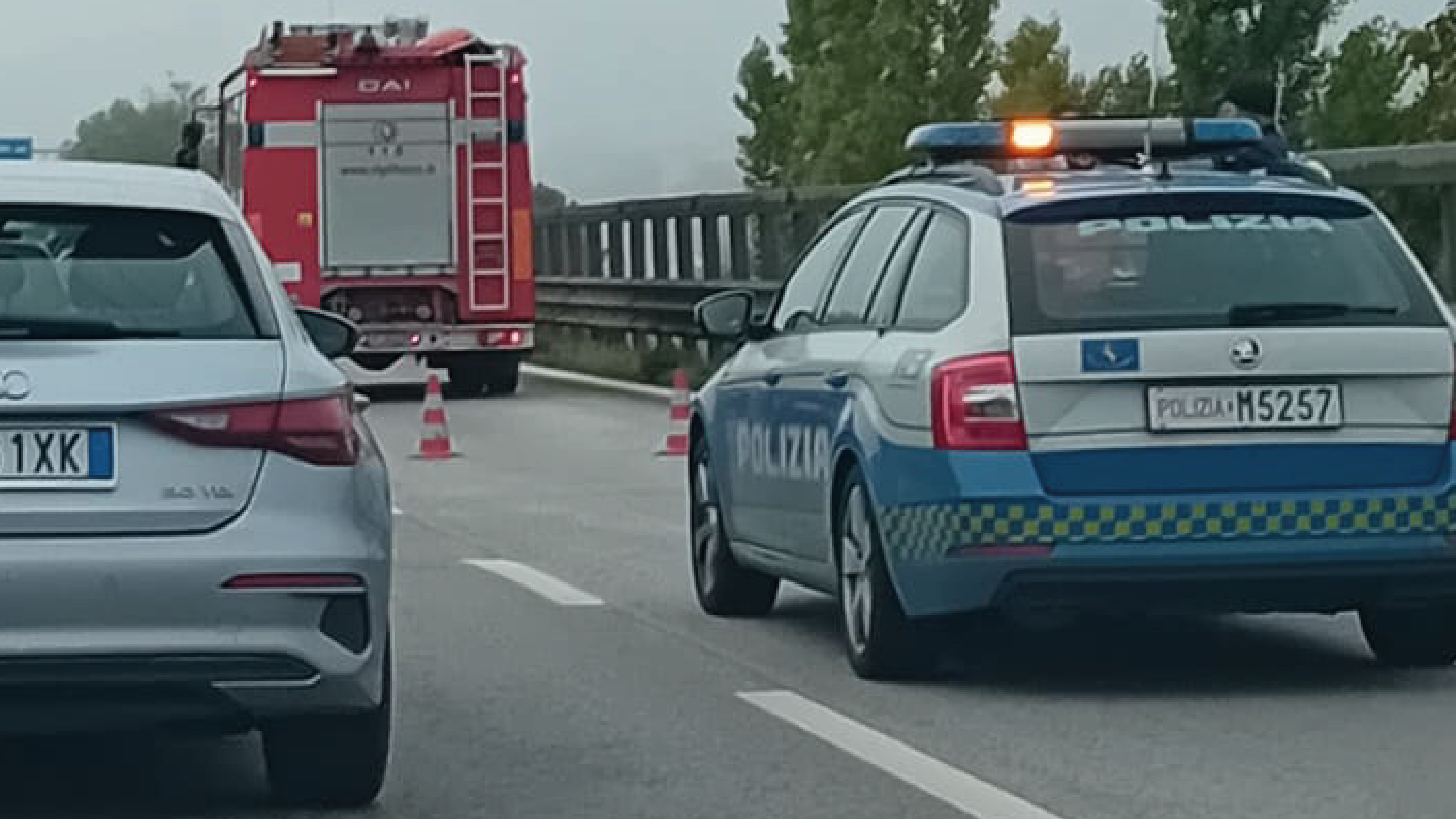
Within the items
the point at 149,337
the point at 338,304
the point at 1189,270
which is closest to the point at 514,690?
the point at 1189,270

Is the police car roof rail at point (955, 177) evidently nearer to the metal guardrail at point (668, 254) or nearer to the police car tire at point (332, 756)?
the police car tire at point (332, 756)

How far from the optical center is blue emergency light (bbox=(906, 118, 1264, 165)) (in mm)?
10789

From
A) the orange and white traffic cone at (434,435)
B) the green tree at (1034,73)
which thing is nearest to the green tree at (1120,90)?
the green tree at (1034,73)

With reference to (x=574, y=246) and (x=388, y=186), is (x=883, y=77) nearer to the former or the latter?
(x=574, y=246)

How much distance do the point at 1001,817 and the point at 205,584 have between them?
1816mm

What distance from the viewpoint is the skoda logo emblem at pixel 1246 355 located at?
936 cm

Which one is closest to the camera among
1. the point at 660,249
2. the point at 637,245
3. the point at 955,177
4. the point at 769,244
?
the point at 955,177

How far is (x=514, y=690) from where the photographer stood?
1005 centimetres

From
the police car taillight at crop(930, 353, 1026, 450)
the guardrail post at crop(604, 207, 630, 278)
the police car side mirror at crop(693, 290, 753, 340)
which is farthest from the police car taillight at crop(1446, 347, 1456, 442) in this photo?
the guardrail post at crop(604, 207, 630, 278)

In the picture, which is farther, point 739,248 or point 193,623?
point 739,248

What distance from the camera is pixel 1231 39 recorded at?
108 ft

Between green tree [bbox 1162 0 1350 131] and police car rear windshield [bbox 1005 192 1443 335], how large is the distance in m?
22.5

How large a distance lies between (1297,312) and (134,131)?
7307 centimetres

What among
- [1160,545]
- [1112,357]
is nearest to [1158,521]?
[1160,545]
